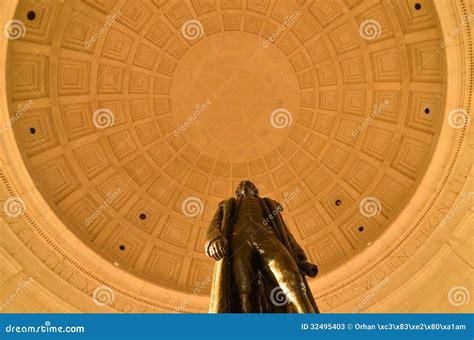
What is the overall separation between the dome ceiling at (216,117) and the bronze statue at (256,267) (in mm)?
12574

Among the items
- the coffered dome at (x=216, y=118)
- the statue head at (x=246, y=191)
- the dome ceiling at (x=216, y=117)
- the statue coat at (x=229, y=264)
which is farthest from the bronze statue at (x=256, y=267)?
the dome ceiling at (x=216, y=117)

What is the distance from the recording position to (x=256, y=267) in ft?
25.9

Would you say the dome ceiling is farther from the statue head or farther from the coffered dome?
the statue head

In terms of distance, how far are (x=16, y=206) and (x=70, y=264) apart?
9.94 feet

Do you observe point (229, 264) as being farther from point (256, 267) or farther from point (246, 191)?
point (246, 191)

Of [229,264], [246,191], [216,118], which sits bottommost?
[229,264]

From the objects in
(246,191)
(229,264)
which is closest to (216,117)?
(246,191)

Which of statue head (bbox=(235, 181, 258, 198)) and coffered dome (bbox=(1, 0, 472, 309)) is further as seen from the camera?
coffered dome (bbox=(1, 0, 472, 309))

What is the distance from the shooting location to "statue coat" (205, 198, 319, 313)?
7227 millimetres

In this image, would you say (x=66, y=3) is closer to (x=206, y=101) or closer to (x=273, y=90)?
(x=206, y=101)

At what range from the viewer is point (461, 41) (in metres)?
16.6

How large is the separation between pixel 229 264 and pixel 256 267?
1.45 feet

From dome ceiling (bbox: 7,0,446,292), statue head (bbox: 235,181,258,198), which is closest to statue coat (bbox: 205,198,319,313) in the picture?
statue head (bbox: 235,181,258,198)

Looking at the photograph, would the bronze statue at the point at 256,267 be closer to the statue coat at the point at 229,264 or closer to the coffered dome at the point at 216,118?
the statue coat at the point at 229,264
